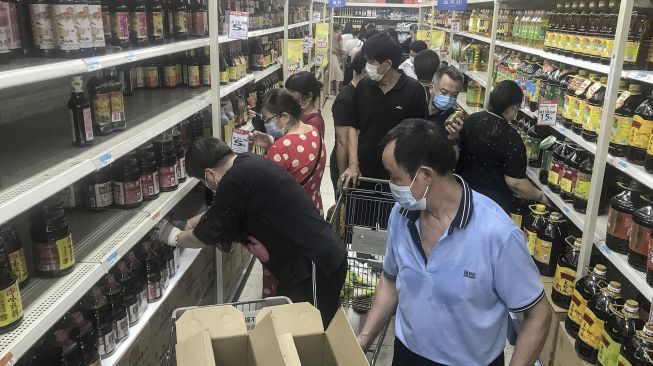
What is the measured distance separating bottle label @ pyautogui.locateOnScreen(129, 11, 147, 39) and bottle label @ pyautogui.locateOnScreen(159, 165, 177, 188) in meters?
Answer: 0.70

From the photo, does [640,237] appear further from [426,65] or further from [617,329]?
[426,65]

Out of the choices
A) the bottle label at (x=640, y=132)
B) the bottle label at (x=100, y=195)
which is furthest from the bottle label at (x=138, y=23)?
the bottle label at (x=640, y=132)

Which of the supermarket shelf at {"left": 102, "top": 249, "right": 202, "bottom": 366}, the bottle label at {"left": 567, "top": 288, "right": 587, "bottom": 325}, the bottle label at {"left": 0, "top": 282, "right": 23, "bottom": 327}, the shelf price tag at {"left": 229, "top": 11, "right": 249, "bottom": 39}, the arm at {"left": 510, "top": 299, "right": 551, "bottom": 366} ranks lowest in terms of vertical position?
the bottle label at {"left": 567, "top": 288, "right": 587, "bottom": 325}

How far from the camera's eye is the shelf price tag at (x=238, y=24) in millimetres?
3422

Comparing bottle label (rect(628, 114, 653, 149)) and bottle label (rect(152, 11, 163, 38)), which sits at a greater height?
bottle label (rect(152, 11, 163, 38))

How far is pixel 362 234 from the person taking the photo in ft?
9.44

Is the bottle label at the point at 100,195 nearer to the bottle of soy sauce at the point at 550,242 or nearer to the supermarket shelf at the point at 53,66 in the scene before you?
the supermarket shelf at the point at 53,66

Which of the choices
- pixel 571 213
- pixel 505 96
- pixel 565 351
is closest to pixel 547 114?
pixel 505 96

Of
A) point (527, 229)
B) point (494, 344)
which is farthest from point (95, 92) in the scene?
point (527, 229)

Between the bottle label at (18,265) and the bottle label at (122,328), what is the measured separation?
1.72 feet

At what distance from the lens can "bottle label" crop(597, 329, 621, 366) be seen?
2.44 meters

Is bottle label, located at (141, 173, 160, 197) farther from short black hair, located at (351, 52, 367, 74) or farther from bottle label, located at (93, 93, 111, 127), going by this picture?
short black hair, located at (351, 52, 367, 74)

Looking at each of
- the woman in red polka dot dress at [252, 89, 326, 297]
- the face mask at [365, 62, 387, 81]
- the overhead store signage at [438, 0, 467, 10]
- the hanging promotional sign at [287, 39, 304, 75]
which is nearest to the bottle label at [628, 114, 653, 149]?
the woman in red polka dot dress at [252, 89, 326, 297]

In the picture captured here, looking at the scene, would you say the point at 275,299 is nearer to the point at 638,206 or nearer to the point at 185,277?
the point at 185,277
